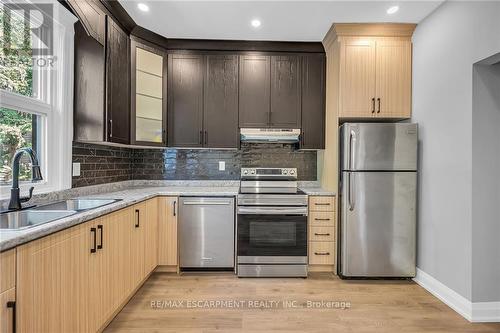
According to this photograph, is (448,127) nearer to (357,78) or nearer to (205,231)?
(357,78)

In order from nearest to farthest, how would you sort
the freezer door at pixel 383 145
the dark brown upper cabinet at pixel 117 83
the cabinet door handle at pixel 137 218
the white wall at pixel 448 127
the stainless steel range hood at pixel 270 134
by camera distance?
the white wall at pixel 448 127
the cabinet door handle at pixel 137 218
the dark brown upper cabinet at pixel 117 83
the freezer door at pixel 383 145
the stainless steel range hood at pixel 270 134

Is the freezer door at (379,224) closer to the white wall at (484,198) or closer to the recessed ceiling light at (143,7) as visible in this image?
the white wall at (484,198)

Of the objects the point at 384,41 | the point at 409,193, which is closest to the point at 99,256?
the point at 409,193

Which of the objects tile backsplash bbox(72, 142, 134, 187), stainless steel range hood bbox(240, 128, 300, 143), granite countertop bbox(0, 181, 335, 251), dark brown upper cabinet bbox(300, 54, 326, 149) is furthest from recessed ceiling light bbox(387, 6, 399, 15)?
tile backsplash bbox(72, 142, 134, 187)

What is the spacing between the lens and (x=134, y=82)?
2.86 metres

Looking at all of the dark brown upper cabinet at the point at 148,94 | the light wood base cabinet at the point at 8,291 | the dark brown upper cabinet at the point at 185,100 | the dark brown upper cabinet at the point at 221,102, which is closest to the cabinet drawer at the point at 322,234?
the dark brown upper cabinet at the point at 221,102

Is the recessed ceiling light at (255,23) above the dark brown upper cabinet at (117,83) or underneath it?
above

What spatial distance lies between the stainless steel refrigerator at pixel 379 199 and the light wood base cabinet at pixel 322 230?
0.16m

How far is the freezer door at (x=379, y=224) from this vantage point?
2691mm

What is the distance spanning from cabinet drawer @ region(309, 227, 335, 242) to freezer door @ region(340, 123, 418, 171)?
0.75 m

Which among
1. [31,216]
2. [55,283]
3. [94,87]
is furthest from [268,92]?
[55,283]

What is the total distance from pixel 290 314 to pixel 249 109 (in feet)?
7.07

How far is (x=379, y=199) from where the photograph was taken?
8.86 feet

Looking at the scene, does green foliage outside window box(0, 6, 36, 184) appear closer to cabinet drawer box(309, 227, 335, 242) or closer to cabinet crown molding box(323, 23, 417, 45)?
cabinet drawer box(309, 227, 335, 242)
